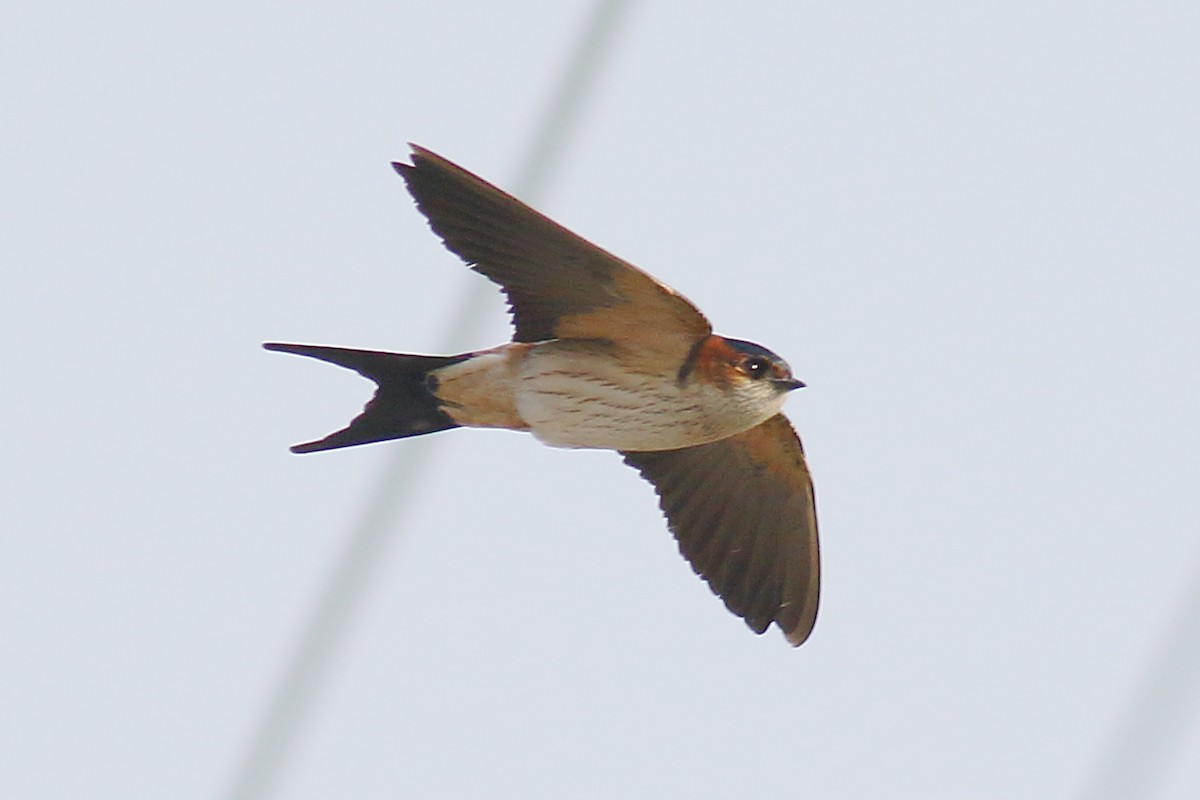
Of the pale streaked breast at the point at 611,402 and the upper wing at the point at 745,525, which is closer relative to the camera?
the pale streaked breast at the point at 611,402

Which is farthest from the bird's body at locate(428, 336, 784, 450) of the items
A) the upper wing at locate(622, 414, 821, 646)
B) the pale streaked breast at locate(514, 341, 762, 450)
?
the upper wing at locate(622, 414, 821, 646)

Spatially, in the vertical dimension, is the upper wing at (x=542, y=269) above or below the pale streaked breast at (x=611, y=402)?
above

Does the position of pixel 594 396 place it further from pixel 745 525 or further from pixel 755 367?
pixel 745 525

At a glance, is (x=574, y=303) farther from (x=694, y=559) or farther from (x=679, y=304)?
(x=694, y=559)

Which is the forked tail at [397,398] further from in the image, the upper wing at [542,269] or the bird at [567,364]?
the upper wing at [542,269]

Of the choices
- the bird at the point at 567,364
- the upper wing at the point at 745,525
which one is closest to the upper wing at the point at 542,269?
the bird at the point at 567,364

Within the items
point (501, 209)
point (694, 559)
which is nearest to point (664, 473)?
point (694, 559)

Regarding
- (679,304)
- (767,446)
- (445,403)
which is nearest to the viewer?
(679,304)
